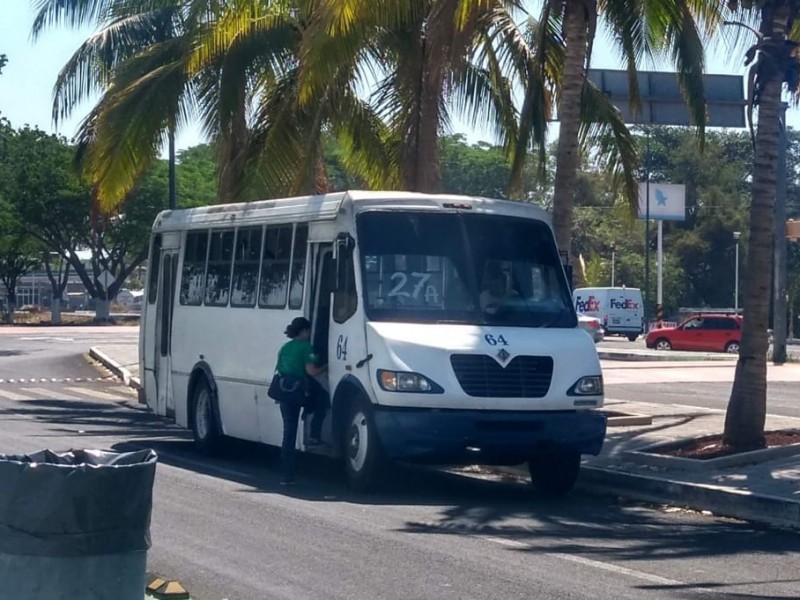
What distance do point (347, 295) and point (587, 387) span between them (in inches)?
95.5

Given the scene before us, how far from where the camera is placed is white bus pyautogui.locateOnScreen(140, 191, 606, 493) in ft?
Result: 39.5

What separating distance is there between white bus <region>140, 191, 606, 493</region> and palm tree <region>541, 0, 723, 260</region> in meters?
3.46

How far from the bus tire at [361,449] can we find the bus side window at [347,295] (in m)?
0.85

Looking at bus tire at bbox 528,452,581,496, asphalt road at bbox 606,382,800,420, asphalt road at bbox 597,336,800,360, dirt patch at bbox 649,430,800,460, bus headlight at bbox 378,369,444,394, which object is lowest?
bus tire at bbox 528,452,581,496

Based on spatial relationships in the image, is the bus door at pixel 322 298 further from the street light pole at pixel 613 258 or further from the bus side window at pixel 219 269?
the street light pole at pixel 613 258

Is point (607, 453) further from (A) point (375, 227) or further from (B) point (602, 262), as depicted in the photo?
(B) point (602, 262)


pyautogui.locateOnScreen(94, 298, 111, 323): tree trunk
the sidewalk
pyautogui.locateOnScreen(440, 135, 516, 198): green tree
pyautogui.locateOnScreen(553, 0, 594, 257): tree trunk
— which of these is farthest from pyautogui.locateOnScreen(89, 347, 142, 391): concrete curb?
pyautogui.locateOnScreen(440, 135, 516, 198): green tree

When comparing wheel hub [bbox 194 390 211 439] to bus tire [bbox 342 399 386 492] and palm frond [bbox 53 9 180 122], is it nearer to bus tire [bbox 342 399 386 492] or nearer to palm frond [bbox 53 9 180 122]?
bus tire [bbox 342 399 386 492]

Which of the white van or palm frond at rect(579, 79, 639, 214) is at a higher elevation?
palm frond at rect(579, 79, 639, 214)

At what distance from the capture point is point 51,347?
138 ft

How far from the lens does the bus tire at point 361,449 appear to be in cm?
1217

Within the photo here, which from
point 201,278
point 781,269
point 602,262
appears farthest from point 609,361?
point 602,262

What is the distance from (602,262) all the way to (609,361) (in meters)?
44.1

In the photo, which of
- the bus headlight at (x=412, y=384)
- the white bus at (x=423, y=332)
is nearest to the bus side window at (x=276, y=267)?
the white bus at (x=423, y=332)
